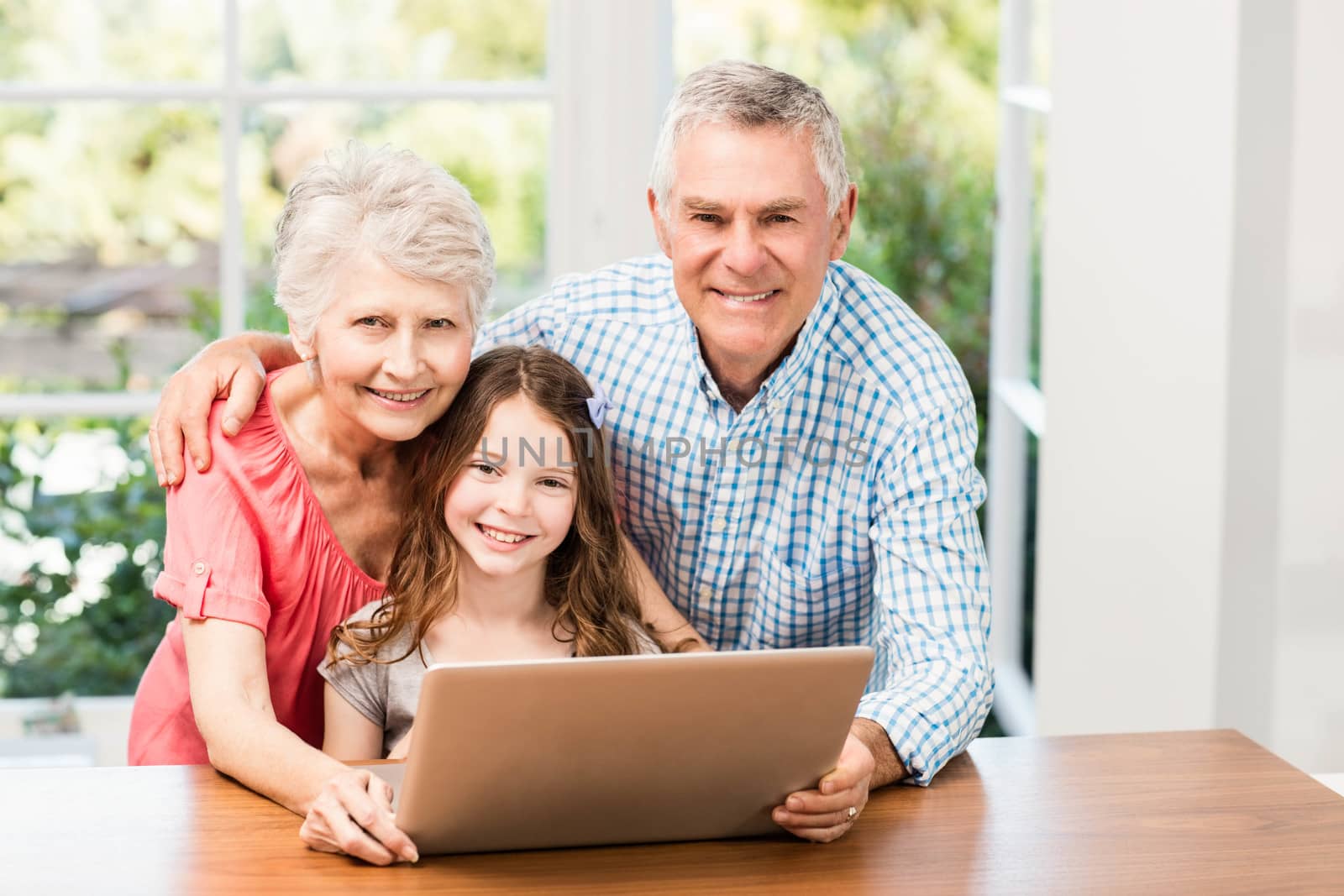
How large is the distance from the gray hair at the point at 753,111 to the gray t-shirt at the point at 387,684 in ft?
1.93

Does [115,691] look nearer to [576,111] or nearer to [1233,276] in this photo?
[576,111]

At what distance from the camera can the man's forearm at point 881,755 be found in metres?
1.48

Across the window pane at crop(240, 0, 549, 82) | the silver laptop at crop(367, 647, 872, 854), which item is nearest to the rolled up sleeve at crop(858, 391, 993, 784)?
the silver laptop at crop(367, 647, 872, 854)

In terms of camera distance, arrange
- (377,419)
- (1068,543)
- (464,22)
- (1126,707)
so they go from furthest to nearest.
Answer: (464,22), (1068,543), (1126,707), (377,419)

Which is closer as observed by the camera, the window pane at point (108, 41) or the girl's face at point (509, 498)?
the girl's face at point (509, 498)

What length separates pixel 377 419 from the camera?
165 cm

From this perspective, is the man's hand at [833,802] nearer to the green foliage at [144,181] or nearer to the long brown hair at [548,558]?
the long brown hair at [548,558]

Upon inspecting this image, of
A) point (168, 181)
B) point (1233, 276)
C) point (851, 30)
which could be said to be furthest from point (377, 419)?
point (851, 30)

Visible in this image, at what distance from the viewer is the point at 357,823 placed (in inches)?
51.6

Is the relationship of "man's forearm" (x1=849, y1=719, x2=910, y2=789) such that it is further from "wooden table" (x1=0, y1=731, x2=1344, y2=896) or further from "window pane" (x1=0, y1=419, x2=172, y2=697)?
"window pane" (x1=0, y1=419, x2=172, y2=697)

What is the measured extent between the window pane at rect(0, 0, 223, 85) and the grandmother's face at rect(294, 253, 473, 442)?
64.4 inches

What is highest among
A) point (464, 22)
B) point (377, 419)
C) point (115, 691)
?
point (464, 22)

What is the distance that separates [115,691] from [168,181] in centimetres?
112

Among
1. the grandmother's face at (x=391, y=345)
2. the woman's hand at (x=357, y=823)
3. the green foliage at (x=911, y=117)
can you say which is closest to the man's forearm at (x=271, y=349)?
the grandmother's face at (x=391, y=345)
